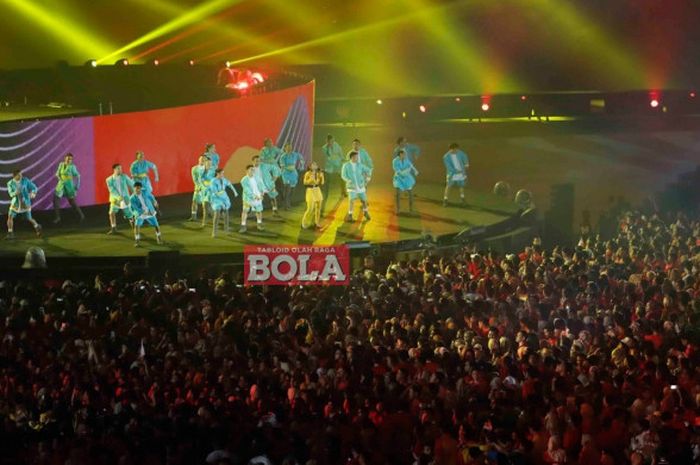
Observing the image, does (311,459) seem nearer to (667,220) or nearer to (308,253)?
(308,253)

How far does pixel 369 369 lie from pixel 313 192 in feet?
37.7

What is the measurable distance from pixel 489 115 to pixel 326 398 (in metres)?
30.9

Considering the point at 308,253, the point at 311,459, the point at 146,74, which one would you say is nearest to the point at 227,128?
the point at 146,74

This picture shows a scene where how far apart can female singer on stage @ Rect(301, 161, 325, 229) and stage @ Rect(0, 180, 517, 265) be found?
0.93ft

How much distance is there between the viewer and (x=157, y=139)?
24594 mm

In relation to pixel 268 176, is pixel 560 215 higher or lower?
lower

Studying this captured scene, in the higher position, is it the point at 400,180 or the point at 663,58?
the point at 663,58

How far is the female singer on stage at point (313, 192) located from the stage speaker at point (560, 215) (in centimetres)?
476

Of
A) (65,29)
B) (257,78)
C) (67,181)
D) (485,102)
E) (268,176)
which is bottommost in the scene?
(67,181)

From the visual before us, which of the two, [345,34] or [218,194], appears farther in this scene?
[345,34]

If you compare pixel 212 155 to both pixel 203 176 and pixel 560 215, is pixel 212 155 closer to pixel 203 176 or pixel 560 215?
pixel 203 176

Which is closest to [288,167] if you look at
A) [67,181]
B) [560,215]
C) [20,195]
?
[67,181]

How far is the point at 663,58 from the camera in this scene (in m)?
41.6

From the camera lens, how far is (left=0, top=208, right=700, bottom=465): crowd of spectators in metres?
9.15
